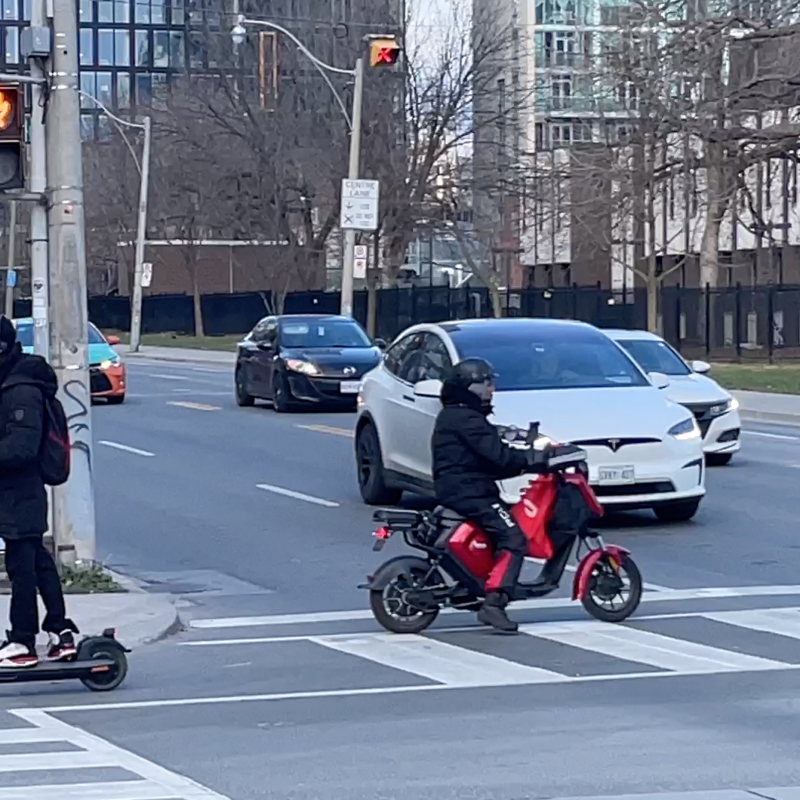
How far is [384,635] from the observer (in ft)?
35.2

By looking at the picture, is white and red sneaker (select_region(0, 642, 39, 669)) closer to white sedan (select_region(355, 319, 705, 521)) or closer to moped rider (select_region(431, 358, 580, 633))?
moped rider (select_region(431, 358, 580, 633))

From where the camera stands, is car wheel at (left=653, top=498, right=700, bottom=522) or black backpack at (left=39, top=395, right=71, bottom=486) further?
car wheel at (left=653, top=498, right=700, bottom=522)

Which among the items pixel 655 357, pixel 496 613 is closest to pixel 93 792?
pixel 496 613

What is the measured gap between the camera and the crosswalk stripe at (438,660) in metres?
9.35

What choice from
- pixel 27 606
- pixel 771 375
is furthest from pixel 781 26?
pixel 27 606

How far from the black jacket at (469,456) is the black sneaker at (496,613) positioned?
0.58 metres

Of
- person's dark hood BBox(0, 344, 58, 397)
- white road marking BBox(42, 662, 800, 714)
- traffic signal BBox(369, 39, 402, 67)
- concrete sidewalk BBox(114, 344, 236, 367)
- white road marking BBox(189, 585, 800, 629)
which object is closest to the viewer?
white road marking BBox(42, 662, 800, 714)

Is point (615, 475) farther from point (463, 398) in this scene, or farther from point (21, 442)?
point (21, 442)

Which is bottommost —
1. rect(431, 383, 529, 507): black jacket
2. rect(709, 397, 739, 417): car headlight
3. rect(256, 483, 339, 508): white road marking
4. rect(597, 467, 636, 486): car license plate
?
rect(256, 483, 339, 508): white road marking

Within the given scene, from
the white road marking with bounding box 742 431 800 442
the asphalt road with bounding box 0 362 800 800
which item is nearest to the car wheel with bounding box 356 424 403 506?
the asphalt road with bounding box 0 362 800 800

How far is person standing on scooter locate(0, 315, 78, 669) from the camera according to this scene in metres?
8.95

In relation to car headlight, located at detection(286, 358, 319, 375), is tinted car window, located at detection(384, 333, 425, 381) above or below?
above

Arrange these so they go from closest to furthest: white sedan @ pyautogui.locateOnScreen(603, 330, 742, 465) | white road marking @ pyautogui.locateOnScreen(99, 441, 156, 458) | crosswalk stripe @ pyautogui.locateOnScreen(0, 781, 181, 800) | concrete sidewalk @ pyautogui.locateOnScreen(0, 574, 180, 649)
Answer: crosswalk stripe @ pyautogui.locateOnScreen(0, 781, 181, 800) → concrete sidewalk @ pyautogui.locateOnScreen(0, 574, 180, 649) → white sedan @ pyautogui.locateOnScreen(603, 330, 742, 465) → white road marking @ pyautogui.locateOnScreen(99, 441, 156, 458)

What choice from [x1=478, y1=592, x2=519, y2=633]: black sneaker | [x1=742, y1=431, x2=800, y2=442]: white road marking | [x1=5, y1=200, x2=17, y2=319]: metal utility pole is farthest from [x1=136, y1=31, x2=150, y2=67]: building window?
[x1=478, y1=592, x2=519, y2=633]: black sneaker
